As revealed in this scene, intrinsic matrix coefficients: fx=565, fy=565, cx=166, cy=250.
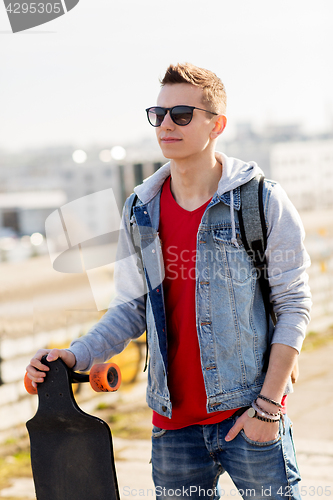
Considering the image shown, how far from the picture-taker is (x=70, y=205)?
334 cm

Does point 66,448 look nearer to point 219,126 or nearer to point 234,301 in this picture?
point 234,301

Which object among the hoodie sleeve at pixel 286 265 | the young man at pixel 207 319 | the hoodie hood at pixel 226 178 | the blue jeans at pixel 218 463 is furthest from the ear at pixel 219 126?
the blue jeans at pixel 218 463

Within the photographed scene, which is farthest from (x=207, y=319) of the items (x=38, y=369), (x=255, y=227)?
(x=38, y=369)

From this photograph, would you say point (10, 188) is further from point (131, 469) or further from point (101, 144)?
point (131, 469)

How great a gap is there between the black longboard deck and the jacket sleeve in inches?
10.2

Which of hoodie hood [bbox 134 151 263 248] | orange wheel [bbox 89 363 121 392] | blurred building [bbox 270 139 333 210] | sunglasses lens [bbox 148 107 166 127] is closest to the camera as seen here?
orange wheel [bbox 89 363 121 392]

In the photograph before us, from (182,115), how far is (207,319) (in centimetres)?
83

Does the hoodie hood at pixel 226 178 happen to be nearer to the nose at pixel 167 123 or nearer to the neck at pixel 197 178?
the neck at pixel 197 178

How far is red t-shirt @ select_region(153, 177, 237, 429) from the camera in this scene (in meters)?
2.28

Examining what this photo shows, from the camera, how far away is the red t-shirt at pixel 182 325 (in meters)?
2.28

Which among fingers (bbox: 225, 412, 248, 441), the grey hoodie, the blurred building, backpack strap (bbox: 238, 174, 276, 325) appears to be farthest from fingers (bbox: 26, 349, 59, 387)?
the blurred building

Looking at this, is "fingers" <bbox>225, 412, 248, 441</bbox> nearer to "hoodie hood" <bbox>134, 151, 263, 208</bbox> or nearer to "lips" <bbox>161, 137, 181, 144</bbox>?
"hoodie hood" <bbox>134, 151, 263, 208</bbox>

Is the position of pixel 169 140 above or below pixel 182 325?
above

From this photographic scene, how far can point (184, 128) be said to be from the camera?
7.51 feet
